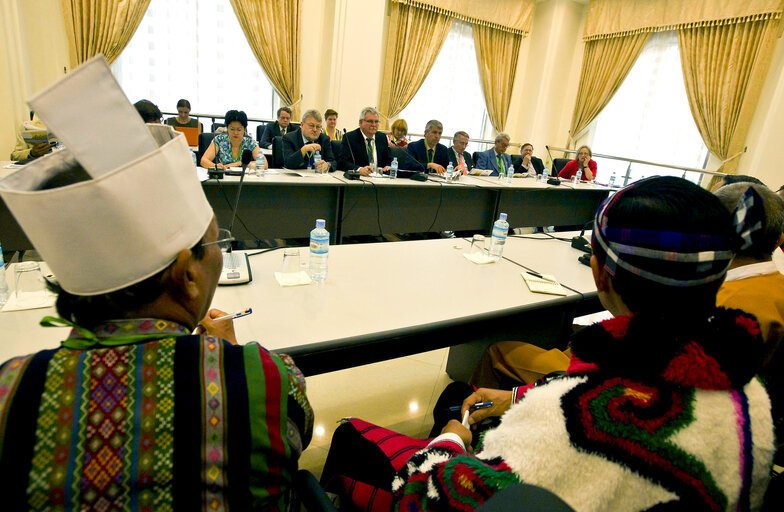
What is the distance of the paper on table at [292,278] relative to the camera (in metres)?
1.42

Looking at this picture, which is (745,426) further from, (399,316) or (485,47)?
(485,47)

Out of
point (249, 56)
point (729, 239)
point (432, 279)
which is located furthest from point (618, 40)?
point (729, 239)

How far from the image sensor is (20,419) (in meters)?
0.49

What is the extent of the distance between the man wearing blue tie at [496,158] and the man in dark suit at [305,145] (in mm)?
2268

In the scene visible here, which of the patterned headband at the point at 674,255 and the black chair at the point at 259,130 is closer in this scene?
the patterned headband at the point at 674,255

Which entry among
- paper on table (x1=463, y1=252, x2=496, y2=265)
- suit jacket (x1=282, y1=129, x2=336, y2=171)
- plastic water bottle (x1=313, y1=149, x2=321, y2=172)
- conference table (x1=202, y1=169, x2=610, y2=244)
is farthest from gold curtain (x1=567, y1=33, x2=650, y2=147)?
paper on table (x1=463, y1=252, x2=496, y2=265)

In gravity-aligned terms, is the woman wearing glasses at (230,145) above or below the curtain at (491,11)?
below

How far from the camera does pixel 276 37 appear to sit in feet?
17.8

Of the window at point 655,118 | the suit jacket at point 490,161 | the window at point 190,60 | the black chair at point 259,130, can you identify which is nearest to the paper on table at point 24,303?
the window at point 190,60

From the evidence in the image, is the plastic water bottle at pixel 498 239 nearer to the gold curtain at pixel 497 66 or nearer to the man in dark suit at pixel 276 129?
the man in dark suit at pixel 276 129

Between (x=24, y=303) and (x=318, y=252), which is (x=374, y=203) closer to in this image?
(x=318, y=252)

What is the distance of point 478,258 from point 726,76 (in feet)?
19.8

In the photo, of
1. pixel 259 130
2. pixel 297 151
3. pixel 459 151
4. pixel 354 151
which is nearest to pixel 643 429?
pixel 297 151

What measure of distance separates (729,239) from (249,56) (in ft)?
20.3
